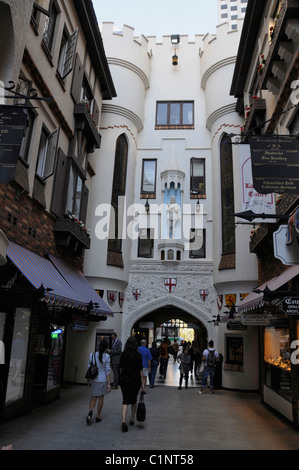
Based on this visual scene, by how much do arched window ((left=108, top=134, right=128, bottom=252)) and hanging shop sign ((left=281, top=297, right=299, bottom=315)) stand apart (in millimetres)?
10842

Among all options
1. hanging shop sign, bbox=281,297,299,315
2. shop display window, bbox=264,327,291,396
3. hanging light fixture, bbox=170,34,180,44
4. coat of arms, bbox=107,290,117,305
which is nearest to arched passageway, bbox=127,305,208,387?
coat of arms, bbox=107,290,117,305

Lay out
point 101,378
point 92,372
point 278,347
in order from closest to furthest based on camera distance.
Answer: point 92,372, point 101,378, point 278,347

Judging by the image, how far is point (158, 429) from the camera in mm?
7387

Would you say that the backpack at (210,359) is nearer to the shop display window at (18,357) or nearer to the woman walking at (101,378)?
the woman walking at (101,378)

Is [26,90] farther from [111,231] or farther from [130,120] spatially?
Answer: [130,120]

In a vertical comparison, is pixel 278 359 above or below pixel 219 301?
below

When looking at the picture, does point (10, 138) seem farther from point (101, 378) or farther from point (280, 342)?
point (280, 342)

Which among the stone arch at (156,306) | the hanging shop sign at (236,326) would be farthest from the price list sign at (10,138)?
the stone arch at (156,306)

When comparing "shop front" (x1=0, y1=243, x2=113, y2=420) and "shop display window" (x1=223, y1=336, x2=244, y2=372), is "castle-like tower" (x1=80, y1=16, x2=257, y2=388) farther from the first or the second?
"shop front" (x1=0, y1=243, x2=113, y2=420)

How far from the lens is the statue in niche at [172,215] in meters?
18.1

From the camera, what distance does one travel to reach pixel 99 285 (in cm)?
1606

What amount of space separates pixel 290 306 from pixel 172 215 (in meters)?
12.0

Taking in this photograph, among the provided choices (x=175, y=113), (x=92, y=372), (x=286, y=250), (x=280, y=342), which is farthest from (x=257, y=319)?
(x=175, y=113)

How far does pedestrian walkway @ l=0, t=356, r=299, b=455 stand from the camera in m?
6.25
